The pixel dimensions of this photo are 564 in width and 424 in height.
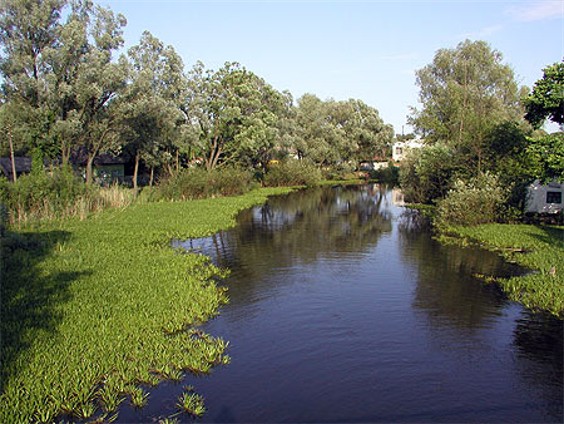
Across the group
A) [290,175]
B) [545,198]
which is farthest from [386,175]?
[545,198]

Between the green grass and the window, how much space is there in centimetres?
242

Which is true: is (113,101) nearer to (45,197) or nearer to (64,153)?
(64,153)

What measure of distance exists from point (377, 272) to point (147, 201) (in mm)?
24782

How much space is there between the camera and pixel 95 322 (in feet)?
37.2

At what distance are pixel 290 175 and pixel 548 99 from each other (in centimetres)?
4625

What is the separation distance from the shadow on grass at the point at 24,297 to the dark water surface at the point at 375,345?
2926 millimetres

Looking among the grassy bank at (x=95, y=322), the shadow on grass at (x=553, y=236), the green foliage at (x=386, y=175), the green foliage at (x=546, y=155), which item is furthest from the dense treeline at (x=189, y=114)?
the green foliage at (x=386, y=175)

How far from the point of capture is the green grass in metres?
14.5

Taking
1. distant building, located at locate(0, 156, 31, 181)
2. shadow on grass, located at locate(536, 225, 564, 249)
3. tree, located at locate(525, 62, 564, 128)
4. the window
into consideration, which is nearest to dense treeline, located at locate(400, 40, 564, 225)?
tree, located at locate(525, 62, 564, 128)

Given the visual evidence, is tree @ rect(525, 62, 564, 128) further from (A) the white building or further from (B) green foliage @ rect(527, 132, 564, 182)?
(A) the white building

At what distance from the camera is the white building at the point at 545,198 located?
87.4 ft

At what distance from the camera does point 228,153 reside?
54531mm

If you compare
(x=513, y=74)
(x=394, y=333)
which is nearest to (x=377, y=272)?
(x=394, y=333)

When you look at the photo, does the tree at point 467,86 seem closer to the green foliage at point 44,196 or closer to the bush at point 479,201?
the bush at point 479,201
